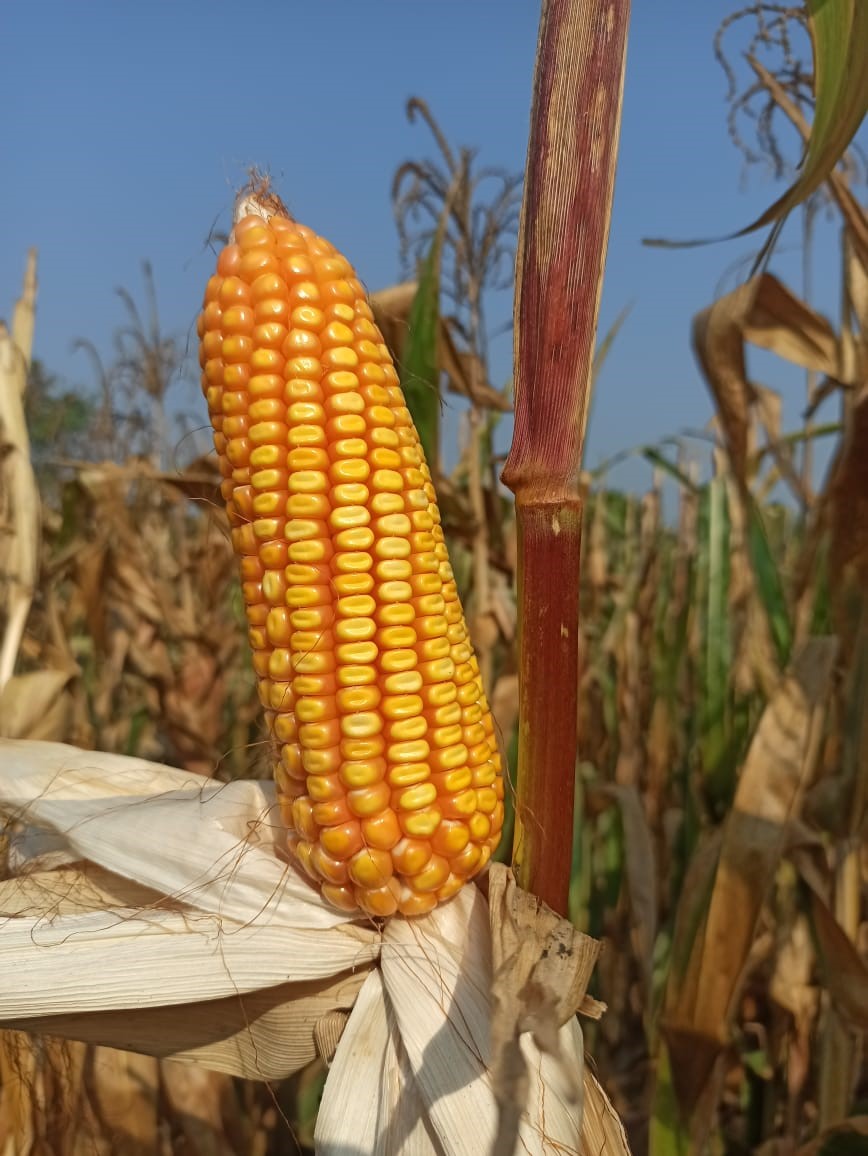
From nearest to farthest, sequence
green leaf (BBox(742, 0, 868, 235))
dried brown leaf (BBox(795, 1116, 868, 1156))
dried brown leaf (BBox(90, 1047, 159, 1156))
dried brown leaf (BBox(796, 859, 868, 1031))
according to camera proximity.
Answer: green leaf (BBox(742, 0, 868, 235)), dried brown leaf (BBox(795, 1116, 868, 1156)), dried brown leaf (BBox(796, 859, 868, 1031)), dried brown leaf (BBox(90, 1047, 159, 1156))

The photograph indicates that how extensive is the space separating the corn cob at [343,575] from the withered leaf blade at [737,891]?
2.05ft

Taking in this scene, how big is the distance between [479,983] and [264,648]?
595 mm

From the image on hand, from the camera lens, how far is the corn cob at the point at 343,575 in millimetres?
1246

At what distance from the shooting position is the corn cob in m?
1.25

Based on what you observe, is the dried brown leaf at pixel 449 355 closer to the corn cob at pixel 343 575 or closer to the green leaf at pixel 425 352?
the green leaf at pixel 425 352

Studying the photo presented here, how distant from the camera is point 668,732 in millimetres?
3443

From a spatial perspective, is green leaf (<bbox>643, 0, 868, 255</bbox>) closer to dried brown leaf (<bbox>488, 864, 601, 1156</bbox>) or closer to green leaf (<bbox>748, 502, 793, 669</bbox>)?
dried brown leaf (<bbox>488, 864, 601, 1156</bbox>)

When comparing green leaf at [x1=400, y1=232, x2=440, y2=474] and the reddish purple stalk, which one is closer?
the reddish purple stalk

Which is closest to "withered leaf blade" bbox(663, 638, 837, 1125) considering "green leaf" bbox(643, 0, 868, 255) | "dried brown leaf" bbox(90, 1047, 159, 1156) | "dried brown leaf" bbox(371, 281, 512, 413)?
"green leaf" bbox(643, 0, 868, 255)

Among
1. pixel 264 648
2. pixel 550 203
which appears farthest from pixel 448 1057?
pixel 550 203

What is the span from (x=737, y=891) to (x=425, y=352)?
5.05 feet

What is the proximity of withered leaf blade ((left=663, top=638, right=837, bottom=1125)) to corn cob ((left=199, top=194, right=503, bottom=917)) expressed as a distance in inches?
24.6

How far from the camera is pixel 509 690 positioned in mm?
2676

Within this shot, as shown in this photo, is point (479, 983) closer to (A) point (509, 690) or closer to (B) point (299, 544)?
(B) point (299, 544)
